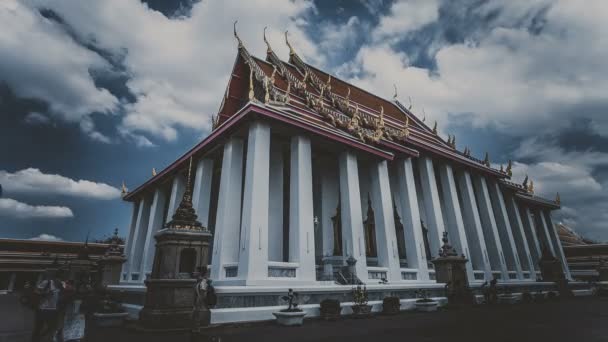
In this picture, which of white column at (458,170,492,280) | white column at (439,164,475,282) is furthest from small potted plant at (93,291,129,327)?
white column at (458,170,492,280)

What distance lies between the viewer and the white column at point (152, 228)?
16.4 metres

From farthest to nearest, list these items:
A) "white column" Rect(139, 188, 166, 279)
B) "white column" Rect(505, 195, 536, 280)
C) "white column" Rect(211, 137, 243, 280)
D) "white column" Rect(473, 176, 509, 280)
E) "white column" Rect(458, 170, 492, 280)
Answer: "white column" Rect(505, 195, 536, 280) < "white column" Rect(473, 176, 509, 280) < "white column" Rect(139, 188, 166, 279) < "white column" Rect(458, 170, 492, 280) < "white column" Rect(211, 137, 243, 280)

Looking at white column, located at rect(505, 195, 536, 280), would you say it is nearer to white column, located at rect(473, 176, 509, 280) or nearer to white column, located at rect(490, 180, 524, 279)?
white column, located at rect(490, 180, 524, 279)

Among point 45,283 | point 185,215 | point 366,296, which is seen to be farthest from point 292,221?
point 45,283

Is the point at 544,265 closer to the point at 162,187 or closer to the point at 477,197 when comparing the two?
the point at 477,197

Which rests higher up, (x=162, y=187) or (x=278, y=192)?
(x=162, y=187)

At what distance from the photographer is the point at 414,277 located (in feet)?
43.4

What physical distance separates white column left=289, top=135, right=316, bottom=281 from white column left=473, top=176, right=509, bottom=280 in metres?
12.2

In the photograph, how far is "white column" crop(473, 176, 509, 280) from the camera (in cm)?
1702

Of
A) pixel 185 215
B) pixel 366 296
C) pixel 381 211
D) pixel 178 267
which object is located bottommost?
pixel 366 296

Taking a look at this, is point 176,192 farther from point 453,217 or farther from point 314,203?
point 453,217

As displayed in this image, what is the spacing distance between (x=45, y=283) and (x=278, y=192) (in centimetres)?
853

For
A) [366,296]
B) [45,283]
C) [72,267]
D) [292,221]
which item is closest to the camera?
[45,283]

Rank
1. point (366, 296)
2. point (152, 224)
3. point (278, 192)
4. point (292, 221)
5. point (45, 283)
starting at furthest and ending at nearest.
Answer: point (152, 224), point (278, 192), point (292, 221), point (366, 296), point (45, 283)
